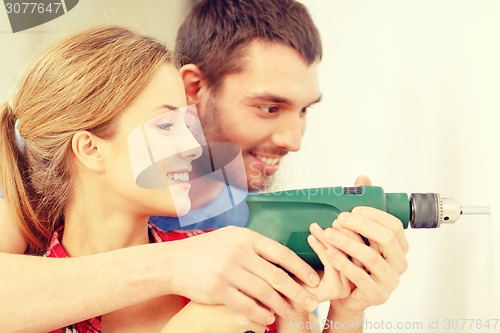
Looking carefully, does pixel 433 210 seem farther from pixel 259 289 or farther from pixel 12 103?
pixel 12 103

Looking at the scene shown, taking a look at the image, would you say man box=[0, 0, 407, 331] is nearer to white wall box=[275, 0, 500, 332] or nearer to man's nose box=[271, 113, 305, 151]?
white wall box=[275, 0, 500, 332]

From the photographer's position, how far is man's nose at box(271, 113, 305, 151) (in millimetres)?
667

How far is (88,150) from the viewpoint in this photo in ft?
1.80

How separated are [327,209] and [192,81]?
0.85 feet

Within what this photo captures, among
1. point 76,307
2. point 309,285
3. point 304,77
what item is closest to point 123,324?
point 76,307

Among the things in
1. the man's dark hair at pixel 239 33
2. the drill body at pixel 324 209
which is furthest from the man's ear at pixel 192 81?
the drill body at pixel 324 209

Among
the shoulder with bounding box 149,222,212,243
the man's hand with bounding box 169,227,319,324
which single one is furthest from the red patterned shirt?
the man's hand with bounding box 169,227,319,324

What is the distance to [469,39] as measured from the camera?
512mm

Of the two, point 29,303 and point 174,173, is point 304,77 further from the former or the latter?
point 29,303

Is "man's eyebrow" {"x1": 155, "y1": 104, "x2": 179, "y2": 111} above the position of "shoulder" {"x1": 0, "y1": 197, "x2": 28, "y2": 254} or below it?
above

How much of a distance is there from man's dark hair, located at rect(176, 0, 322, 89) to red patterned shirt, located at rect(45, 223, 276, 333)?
175 mm

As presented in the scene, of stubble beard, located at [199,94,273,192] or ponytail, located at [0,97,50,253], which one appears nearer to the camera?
ponytail, located at [0,97,50,253]

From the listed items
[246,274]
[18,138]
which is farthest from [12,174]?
[246,274]

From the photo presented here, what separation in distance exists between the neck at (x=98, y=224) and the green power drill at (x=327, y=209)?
14cm
